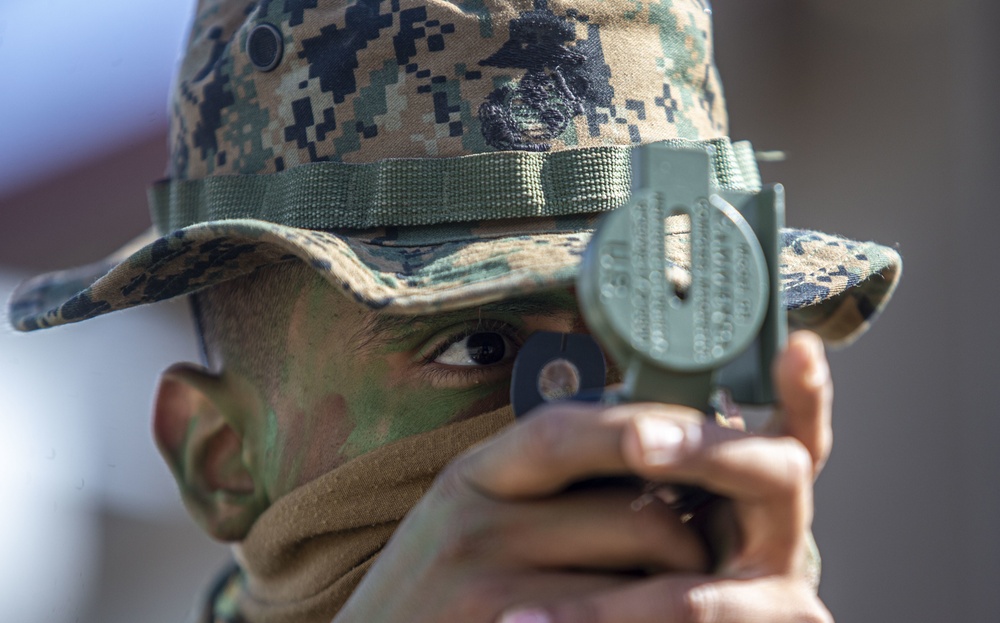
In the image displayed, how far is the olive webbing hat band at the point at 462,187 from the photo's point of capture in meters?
1.57

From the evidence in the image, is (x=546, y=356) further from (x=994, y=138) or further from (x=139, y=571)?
(x=139, y=571)

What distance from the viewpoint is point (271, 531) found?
1.68 meters

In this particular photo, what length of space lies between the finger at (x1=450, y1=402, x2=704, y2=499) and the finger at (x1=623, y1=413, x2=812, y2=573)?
0.07 ft

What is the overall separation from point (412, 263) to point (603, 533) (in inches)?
23.9

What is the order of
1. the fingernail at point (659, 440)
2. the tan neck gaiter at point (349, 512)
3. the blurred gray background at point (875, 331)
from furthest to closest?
the blurred gray background at point (875, 331)
the tan neck gaiter at point (349, 512)
the fingernail at point (659, 440)

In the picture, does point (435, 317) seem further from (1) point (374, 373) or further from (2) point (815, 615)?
(2) point (815, 615)

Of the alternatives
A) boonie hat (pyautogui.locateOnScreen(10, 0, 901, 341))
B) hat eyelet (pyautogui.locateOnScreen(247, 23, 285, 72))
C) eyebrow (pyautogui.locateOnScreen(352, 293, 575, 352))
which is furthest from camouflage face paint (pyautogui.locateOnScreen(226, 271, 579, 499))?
hat eyelet (pyautogui.locateOnScreen(247, 23, 285, 72))

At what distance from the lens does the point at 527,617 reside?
3.14 feet

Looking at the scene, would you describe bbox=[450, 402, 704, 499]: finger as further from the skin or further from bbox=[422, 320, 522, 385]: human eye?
bbox=[422, 320, 522, 385]: human eye

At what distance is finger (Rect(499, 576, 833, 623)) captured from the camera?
933 mm

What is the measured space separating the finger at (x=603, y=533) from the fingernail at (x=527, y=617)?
6cm

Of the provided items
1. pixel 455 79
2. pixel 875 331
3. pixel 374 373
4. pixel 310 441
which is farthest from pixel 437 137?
pixel 875 331

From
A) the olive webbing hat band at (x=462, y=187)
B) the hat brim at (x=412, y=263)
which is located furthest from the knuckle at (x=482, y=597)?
the olive webbing hat band at (x=462, y=187)

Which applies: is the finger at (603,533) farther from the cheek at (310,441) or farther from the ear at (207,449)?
the ear at (207,449)
